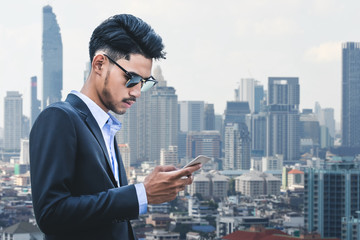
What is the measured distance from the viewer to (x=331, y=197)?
22484mm

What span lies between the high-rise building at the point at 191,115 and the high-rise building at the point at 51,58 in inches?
378

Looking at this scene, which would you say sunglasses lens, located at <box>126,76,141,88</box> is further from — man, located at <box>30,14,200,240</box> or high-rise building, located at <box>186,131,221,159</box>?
high-rise building, located at <box>186,131,221,159</box>

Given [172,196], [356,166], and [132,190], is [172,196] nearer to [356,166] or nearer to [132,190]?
[132,190]

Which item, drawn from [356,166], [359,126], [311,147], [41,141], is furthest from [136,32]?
[311,147]

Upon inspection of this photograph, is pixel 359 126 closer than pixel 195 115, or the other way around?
pixel 359 126

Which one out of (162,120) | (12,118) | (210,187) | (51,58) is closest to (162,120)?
(162,120)

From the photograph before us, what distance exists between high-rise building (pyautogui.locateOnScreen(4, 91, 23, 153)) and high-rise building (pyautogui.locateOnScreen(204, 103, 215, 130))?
13.4 metres

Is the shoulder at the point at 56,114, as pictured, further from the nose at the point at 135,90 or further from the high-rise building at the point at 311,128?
the high-rise building at the point at 311,128

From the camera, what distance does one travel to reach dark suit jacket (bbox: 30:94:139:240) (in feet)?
2.88

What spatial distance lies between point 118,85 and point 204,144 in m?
53.2

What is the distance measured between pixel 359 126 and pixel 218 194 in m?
20.6

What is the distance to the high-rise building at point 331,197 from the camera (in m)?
22.2

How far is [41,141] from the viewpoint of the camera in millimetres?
882

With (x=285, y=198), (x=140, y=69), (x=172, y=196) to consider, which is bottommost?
(x=285, y=198)
